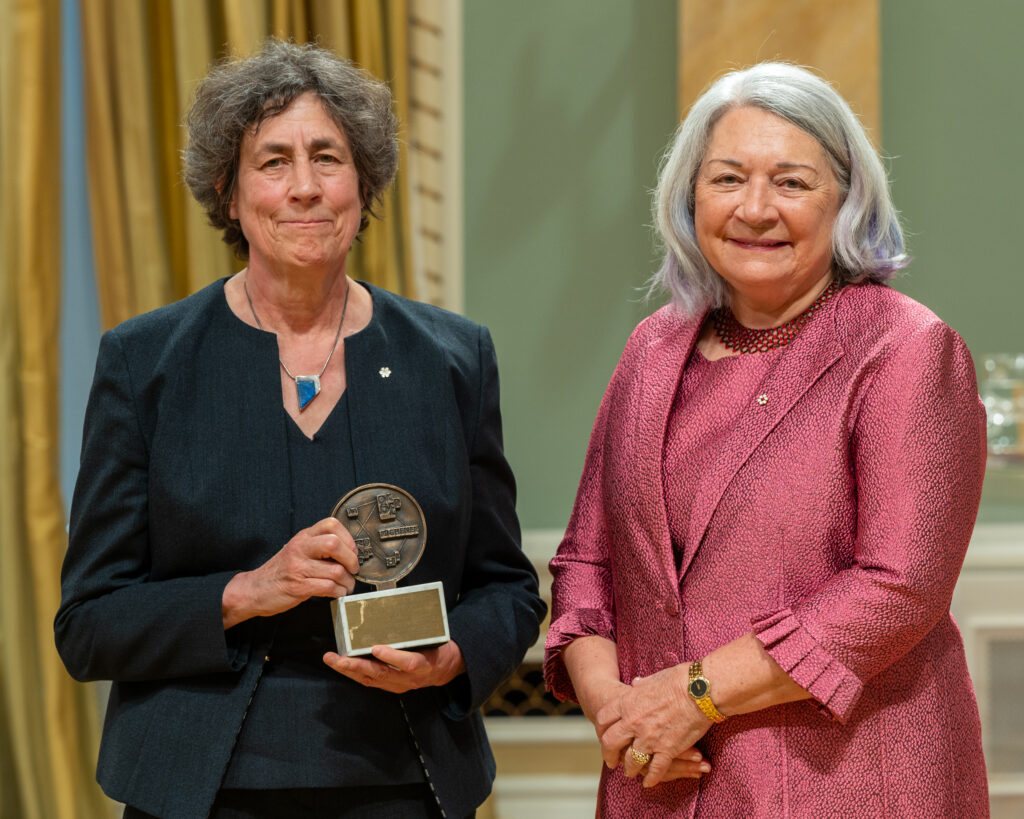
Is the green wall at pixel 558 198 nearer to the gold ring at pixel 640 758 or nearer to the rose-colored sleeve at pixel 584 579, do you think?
the rose-colored sleeve at pixel 584 579

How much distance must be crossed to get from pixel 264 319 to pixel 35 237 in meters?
1.24

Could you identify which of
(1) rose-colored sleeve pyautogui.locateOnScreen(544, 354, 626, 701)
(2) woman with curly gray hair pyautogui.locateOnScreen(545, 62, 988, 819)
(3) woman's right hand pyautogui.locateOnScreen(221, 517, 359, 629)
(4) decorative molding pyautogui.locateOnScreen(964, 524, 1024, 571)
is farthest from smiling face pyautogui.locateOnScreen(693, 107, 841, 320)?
(4) decorative molding pyautogui.locateOnScreen(964, 524, 1024, 571)

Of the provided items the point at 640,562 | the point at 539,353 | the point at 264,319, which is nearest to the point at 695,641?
the point at 640,562

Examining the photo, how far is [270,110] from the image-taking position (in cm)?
197

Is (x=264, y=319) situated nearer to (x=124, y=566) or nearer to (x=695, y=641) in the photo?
(x=124, y=566)

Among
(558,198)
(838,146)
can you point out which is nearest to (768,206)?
(838,146)

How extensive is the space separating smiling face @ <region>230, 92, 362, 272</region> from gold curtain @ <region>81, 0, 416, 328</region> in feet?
3.83

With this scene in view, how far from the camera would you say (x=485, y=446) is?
6.75 ft

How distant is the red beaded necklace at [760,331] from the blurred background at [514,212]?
57.7 inches

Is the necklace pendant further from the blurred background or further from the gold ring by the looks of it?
the blurred background

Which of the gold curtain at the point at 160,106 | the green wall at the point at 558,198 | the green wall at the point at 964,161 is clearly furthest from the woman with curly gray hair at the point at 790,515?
the green wall at the point at 964,161

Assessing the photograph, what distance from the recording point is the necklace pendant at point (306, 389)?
1.96m

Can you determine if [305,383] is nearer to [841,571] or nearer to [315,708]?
[315,708]

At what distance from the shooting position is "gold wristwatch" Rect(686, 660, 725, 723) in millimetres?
1668
